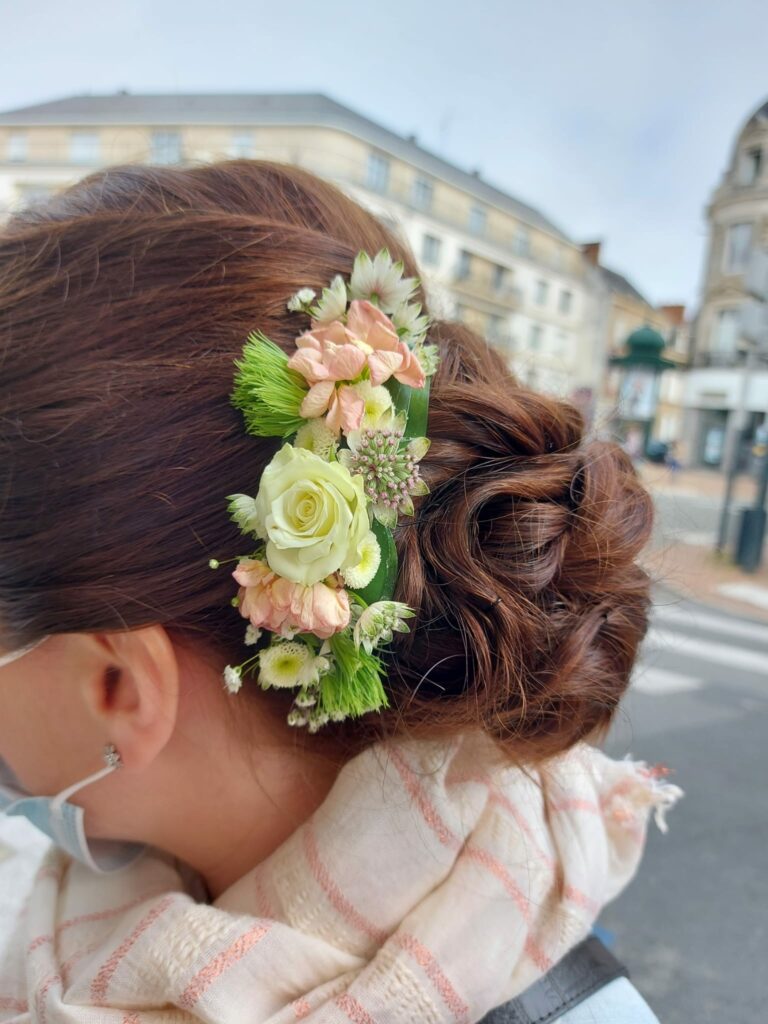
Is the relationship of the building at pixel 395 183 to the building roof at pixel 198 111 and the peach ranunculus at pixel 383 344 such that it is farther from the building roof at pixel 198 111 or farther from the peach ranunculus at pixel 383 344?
the peach ranunculus at pixel 383 344

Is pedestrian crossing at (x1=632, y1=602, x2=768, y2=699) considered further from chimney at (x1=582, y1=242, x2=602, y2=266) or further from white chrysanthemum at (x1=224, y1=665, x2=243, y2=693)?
chimney at (x1=582, y1=242, x2=602, y2=266)

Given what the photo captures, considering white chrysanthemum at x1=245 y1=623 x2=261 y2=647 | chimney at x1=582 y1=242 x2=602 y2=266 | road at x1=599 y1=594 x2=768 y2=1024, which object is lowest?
road at x1=599 y1=594 x2=768 y2=1024

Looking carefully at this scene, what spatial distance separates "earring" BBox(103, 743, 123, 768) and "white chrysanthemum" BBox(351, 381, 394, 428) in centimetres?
41

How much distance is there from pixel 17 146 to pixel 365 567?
323cm

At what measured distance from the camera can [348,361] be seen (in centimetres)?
60

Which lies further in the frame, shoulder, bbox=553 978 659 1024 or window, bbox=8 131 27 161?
window, bbox=8 131 27 161

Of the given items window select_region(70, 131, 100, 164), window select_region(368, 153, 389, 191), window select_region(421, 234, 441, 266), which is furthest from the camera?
window select_region(421, 234, 441, 266)

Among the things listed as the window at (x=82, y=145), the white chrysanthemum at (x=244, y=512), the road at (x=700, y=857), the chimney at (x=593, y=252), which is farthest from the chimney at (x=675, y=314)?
the white chrysanthemum at (x=244, y=512)

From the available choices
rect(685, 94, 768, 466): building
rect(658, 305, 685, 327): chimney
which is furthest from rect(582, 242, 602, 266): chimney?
rect(685, 94, 768, 466): building

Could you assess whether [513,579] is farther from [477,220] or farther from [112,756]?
[477,220]

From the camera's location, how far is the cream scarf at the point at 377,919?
0.60 metres

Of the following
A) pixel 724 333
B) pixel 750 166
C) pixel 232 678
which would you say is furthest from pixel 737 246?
pixel 232 678

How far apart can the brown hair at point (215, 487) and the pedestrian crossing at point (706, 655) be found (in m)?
2.92

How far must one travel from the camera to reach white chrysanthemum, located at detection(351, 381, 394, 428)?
0.61 meters
